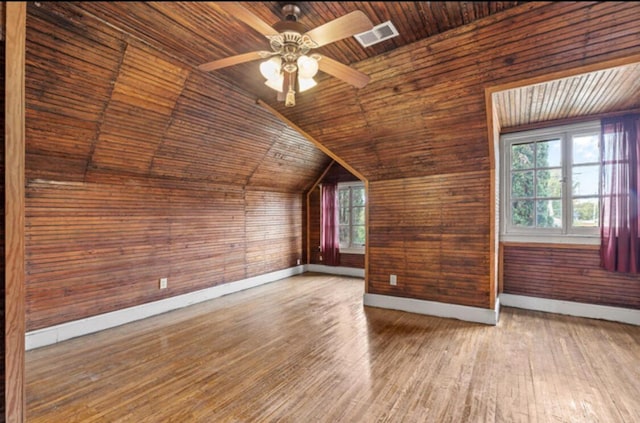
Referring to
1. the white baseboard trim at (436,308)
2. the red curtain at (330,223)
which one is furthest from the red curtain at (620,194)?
the red curtain at (330,223)

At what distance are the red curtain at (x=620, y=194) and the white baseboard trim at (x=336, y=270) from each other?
4.08m

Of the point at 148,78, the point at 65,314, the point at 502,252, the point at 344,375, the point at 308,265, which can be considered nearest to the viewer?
the point at 344,375

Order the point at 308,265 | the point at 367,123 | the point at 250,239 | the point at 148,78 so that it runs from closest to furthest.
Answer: the point at 148,78 < the point at 367,123 < the point at 250,239 < the point at 308,265

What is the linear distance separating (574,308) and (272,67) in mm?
5009

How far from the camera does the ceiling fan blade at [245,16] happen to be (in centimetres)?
153

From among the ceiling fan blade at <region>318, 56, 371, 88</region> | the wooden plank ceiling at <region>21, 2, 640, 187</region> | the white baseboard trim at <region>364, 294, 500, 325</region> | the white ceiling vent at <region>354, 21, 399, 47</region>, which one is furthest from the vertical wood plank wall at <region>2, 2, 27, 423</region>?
the white baseboard trim at <region>364, 294, 500, 325</region>

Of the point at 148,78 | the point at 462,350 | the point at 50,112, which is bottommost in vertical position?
the point at 462,350

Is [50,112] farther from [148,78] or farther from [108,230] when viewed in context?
[108,230]

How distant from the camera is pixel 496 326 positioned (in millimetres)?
3770

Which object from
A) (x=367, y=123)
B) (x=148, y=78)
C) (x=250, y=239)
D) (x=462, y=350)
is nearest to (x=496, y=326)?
(x=462, y=350)

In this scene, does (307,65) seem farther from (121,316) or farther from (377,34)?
(121,316)

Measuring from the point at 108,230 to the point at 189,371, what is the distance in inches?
87.5

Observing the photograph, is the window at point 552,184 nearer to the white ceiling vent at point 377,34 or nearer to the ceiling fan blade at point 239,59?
the white ceiling vent at point 377,34

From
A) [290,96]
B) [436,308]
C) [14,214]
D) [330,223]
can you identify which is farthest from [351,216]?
[14,214]
